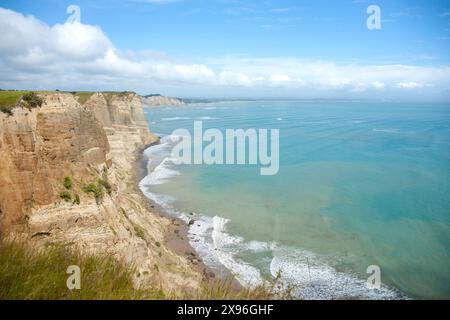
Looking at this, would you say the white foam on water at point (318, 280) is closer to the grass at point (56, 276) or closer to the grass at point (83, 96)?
the grass at point (56, 276)

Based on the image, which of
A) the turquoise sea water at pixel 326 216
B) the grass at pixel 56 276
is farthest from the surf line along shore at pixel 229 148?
the grass at pixel 56 276

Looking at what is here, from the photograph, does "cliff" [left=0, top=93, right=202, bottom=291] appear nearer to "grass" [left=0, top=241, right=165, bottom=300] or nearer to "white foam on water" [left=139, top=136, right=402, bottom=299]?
"white foam on water" [left=139, top=136, right=402, bottom=299]

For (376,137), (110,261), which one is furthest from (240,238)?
(376,137)

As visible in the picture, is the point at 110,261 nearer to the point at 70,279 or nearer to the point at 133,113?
the point at 70,279

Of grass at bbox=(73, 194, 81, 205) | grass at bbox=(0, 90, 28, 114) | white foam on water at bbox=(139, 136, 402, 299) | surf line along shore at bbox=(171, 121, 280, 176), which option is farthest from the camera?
surf line along shore at bbox=(171, 121, 280, 176)

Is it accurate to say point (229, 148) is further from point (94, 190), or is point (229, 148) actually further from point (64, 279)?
point (64, 279)

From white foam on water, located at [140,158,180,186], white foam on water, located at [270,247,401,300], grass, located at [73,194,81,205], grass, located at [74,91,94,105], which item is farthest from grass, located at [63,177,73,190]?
grass, located at [74,91,94,105]
